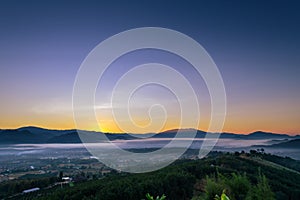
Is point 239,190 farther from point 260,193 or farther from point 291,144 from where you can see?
point 291,144

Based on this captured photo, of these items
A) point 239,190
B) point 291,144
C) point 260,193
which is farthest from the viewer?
point 291,144

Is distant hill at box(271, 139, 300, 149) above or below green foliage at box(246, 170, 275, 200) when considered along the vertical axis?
above

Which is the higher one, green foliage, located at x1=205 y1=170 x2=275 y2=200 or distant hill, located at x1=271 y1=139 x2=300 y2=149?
distant hill, located at x1=271 y1=139 x2=300 y2=149

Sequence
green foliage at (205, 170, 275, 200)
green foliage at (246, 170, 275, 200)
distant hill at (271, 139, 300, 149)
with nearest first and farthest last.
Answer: green foliage at (246, 170, 275, 200)
green foliage at (205, 170, 275, 200)
distant hill at (271, 139, 300, 149)

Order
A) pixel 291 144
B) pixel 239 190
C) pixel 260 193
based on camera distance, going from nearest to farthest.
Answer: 1. pixel 260 193
2. pixel 239 190
3. pixel 291 144

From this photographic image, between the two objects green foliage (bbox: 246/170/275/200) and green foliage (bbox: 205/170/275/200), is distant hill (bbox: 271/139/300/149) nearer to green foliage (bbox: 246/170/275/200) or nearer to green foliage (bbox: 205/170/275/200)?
green foliage (bbox: 205/170/275/200)

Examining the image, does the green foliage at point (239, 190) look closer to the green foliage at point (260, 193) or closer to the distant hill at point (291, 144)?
the green foliage at point (260, 193)

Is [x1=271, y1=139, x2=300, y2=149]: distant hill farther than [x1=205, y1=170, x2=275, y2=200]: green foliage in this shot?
Yes

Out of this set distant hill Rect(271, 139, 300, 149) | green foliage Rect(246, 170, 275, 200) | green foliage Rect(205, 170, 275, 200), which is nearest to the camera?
green foliage Rect(246, 170, 275, 200)

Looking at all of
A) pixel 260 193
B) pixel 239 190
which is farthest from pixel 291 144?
pixel 260 193

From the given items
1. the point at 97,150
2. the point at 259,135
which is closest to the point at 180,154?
the point at 97,150

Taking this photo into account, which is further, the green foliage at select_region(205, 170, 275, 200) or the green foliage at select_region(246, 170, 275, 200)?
the green foliage at select_region(205, 170, 275, 200)

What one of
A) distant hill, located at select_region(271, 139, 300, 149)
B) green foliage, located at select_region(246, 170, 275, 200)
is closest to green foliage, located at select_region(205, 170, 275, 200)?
green foliage, located at select_region(246, 170, 275, 200)
